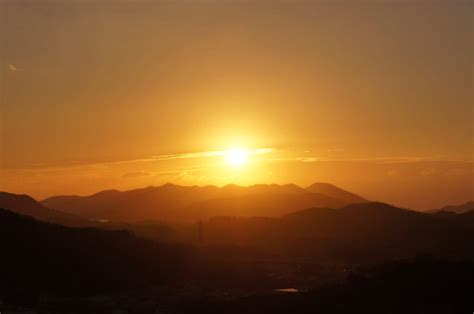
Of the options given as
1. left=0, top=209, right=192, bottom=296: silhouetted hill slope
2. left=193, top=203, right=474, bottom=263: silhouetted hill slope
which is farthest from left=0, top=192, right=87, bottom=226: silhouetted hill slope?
left=0, top=209, right=192, bottom=296: silhouetted hill slope

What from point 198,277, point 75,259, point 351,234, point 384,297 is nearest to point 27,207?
point 351,234

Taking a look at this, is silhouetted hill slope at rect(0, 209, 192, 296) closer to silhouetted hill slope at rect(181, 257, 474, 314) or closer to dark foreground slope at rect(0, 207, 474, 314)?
dark foreground slope at rect(0, 207, 474, 314)

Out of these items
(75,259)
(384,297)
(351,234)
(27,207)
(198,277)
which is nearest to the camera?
(384,297)

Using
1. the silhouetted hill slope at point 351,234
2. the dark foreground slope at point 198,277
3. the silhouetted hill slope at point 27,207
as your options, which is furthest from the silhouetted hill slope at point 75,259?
the silhouetted hill slope at point 27,207

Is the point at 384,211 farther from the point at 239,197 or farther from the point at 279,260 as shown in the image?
the point at 239,197

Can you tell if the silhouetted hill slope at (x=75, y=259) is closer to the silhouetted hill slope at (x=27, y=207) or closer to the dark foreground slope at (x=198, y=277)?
the dark foreground slope at (x=198, y=277)

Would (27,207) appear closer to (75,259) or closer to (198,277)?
(75,259)
